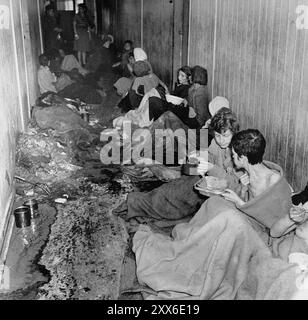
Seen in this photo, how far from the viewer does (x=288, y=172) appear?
5.15 meters

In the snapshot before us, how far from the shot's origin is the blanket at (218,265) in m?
3.41

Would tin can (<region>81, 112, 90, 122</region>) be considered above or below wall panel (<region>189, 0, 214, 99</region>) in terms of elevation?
below

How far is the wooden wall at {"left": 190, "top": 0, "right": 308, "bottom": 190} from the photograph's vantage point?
15.8ft

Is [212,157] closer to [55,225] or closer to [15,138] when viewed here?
[55,225]

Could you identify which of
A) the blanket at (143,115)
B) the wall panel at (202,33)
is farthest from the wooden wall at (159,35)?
the blanket at (143,115)

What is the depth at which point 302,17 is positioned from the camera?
4.61m

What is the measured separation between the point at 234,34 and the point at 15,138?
3782 mm

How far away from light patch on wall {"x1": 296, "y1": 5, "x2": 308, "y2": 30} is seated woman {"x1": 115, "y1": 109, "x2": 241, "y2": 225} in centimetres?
121

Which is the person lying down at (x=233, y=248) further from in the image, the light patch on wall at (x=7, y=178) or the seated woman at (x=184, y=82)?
the seated woman at (x=184, y=82)

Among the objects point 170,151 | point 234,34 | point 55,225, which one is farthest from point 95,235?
Result: point 234,34

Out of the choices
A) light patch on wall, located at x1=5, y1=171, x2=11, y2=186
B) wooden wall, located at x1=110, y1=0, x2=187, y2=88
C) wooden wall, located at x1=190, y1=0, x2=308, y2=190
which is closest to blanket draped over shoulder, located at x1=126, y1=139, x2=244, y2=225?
wooden wall, located at x1=190, y1=0, x2=308, y2=190

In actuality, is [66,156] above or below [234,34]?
below

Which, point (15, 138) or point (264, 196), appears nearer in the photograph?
point (264, 196)

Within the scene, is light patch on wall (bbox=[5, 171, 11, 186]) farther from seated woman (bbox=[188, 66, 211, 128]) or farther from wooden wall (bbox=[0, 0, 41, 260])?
seated woman (bbox=[188, 66, 211, 128])
